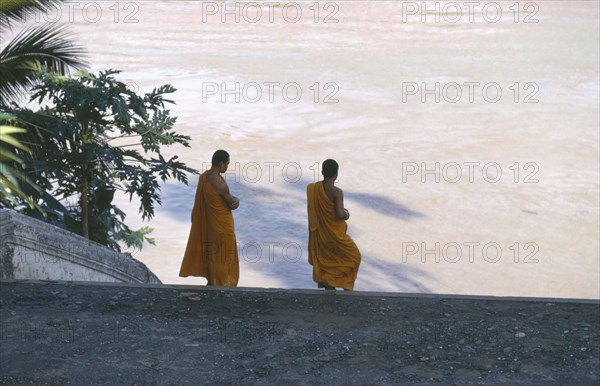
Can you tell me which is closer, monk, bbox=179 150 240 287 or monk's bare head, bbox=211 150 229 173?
monk's bare head, bbox=211 150 229 173

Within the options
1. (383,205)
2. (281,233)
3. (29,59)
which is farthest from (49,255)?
(383,205)

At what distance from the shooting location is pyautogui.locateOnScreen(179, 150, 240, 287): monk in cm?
1102

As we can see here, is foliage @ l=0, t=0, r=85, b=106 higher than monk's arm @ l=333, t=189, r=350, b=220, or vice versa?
foliage @ l=0, t=0, r=85, b=106

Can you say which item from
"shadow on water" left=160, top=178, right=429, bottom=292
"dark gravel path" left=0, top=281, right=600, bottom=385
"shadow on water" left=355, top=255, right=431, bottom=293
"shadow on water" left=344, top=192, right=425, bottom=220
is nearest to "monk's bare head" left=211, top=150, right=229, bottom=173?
"dark gravel path" left=0, top=281, right=600, bottom=385

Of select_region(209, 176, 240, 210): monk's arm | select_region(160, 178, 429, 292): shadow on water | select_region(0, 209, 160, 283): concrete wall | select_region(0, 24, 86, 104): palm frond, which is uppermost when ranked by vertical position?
select_region(0, 24, 86, 104): palm frond

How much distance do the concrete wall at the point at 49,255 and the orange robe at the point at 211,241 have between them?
0.82 meters

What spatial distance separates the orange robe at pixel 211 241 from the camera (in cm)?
1112

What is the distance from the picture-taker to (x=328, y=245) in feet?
36.6

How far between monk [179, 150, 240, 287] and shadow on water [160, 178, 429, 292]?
656cm

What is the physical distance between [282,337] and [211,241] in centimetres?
206

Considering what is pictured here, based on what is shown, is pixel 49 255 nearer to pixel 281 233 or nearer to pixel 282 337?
pixel 282 337

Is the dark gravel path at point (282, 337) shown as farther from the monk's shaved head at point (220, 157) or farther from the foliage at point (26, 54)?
the foliage at point (26, 54)

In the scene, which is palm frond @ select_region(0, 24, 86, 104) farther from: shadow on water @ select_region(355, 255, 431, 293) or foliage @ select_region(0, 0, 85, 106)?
shadow on water @ select_region(355, 255, 431, 293)

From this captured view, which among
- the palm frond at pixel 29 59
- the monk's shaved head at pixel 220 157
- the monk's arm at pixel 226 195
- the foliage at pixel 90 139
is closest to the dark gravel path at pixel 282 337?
the monk's arm at pixel 226 195
